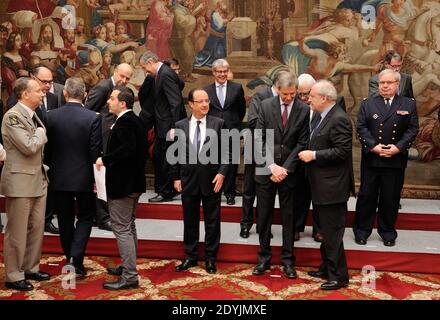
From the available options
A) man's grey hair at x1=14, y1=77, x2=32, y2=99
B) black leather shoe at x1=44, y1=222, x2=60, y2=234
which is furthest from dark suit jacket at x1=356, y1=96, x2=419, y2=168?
black leather shoe at x1=44, y1=222, x2=60, y2=234

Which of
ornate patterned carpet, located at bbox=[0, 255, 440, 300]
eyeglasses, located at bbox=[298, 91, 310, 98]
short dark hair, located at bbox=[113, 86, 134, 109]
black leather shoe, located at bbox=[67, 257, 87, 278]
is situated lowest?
ornate patterned carpet, located at bbox=[0, 255, 440, 300]

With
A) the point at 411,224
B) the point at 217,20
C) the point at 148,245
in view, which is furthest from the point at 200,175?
the point at 217,20

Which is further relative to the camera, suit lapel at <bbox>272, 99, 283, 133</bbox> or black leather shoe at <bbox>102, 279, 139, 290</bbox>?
suit lapel at <bbox>272, 99, 283, 133</bbox>

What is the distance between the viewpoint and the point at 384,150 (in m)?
6.01

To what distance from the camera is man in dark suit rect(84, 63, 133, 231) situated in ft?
22.0

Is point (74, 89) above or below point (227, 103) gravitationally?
above

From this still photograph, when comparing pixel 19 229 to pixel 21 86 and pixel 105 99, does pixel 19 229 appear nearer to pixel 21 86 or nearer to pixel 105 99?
pixel 21 86

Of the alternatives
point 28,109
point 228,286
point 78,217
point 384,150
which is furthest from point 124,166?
point 384,150

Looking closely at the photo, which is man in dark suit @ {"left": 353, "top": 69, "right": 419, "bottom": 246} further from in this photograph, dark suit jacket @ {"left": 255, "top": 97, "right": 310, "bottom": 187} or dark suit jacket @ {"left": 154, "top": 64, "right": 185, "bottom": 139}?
dark suit jacket @ {"left": 154, "top": 64, "right": 185, "bottom": 139}

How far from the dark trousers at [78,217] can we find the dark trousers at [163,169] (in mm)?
1903

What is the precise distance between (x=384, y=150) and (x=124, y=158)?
2.69 m

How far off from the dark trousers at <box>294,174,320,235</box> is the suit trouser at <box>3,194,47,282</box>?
104 inches

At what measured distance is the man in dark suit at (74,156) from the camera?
18.2ft

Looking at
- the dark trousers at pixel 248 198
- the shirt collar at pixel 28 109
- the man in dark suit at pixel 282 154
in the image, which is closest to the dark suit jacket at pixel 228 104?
the dark trousers at pixel 248 198
